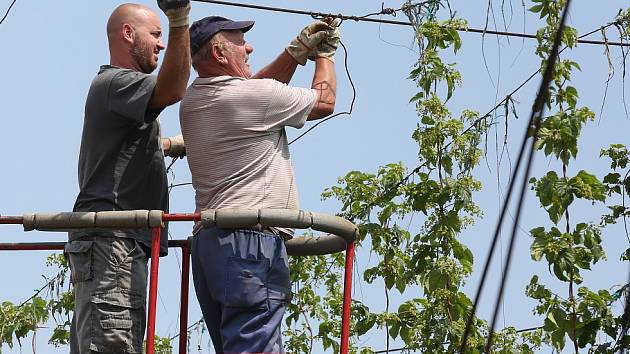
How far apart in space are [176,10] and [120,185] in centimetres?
75

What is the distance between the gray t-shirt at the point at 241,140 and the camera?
5.89 meters

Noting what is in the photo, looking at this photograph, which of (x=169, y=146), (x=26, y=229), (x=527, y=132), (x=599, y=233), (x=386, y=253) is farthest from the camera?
(x=386, y=253)

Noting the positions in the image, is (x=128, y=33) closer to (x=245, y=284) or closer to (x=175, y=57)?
(x=175, y=57)

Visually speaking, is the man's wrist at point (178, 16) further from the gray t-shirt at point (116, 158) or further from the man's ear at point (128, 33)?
the man's ear at point (128, 33)

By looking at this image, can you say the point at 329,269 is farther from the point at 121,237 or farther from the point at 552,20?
the point at 121,237

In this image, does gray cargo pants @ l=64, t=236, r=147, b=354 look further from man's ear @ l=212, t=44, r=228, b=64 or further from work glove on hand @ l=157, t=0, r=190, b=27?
work glove on hand @ l=157, t=0, r=190, b=27

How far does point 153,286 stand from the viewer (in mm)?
5648

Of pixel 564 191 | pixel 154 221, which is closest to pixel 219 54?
pixel 154 221

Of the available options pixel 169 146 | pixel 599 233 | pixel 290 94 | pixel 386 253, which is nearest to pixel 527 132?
pixel 290 94

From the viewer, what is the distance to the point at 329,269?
1013 cm

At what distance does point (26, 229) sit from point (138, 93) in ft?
1.98

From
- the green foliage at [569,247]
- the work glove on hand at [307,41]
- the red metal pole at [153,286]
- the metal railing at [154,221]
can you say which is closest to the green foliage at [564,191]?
the green foliage at [569,247]

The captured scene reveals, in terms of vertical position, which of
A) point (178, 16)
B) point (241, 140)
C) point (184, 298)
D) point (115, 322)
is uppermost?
point (178, 16)

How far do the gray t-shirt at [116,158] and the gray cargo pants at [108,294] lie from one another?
5cm
